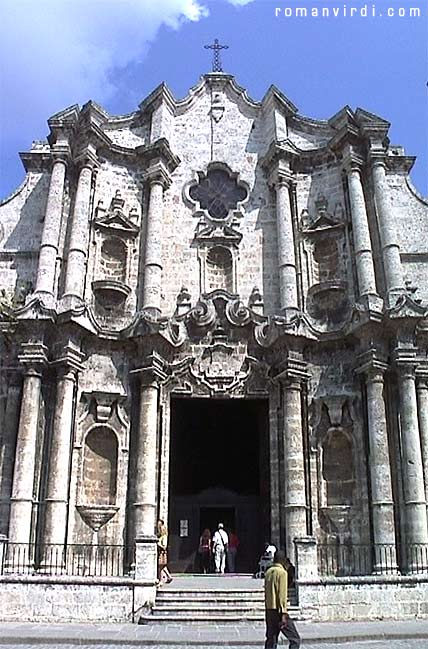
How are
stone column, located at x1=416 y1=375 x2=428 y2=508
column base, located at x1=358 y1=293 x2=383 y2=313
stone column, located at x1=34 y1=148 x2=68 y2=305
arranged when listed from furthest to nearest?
1. stone column, located at x1=34 y1=148 x2=68 y2=305
2. column base, located at x1=358 y1=293 x2=383 y2=313
3. stone column, located at x1=416 y1=375 x2=428 y2=508

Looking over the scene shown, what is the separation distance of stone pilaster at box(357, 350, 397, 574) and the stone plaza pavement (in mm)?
3020

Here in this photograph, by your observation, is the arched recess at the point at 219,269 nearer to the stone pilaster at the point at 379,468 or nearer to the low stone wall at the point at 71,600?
the stone pilaster at the point at 379,468

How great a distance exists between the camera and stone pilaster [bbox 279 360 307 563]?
16.5m

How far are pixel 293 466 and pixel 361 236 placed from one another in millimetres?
6608

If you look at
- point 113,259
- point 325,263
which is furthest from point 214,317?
point 325,263

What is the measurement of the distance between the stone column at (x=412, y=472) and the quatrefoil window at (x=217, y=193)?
24.7 ft

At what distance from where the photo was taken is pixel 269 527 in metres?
18.0

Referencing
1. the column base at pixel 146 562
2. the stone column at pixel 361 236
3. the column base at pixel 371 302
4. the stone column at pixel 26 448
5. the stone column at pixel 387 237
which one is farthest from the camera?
the stone column at pixel 361 236

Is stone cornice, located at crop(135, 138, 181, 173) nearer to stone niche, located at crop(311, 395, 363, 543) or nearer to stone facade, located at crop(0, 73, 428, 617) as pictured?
stone facade, located at crop(0, 73, 428, 617)

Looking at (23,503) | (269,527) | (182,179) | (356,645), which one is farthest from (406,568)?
(182,179)

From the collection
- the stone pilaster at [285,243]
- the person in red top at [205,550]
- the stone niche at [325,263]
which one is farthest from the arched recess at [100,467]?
the stone niche at [325,263]

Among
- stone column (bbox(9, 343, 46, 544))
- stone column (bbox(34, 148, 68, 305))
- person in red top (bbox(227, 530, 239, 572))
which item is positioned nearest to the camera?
stone column (bbox(9, 343, 46, 544))

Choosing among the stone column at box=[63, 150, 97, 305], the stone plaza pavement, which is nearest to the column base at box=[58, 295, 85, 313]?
the stone column at box=[63, 150, 97, 305]

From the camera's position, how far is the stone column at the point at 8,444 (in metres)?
16.2
